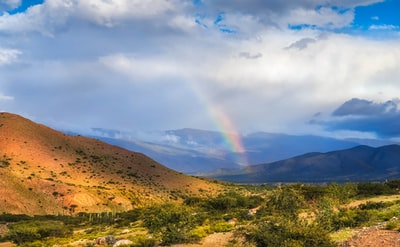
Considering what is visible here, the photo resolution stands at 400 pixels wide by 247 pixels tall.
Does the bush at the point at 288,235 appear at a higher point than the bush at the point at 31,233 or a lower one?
higher

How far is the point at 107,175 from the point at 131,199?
67.4 ft

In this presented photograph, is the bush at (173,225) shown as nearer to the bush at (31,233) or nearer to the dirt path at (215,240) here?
the dirt path at (215,240)

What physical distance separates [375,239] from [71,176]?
101 m

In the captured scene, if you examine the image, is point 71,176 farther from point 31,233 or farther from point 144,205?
point 31,233

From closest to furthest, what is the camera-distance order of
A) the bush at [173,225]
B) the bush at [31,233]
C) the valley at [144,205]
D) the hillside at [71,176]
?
the valley at [144,205]
the bush at [173,225]
the bush at [31,233]
the hillside at [71,176]

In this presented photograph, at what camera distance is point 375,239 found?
25797 mm

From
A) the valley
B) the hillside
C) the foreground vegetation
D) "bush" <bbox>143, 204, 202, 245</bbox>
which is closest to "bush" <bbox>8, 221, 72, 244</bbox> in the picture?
the foreground vegetation

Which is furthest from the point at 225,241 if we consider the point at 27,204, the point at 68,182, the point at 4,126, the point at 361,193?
the point at 4,126

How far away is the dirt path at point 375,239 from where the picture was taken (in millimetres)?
Result: 24297

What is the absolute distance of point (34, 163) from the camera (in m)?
116

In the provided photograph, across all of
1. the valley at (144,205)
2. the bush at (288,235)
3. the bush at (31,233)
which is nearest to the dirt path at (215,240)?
the valley at (144,205)

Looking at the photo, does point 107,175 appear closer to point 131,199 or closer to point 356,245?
point 131,199

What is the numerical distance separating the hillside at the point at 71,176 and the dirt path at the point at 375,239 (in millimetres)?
77729

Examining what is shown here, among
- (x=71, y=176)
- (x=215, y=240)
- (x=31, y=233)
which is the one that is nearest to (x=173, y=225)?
(x=215, y=240)
